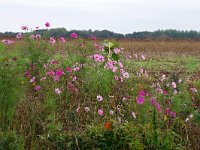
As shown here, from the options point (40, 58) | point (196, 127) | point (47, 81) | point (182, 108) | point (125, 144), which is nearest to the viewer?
point (125, 144)

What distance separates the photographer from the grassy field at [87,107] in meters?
3.85

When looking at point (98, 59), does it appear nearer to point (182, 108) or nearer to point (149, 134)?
point (182, 108)

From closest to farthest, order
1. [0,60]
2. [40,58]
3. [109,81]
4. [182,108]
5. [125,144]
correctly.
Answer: [125,144], [0,60], [182,108], [109,81], [40,58]

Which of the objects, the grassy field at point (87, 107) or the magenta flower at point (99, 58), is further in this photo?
the magenta flower at point (99, 58)

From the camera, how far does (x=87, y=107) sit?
5375mm

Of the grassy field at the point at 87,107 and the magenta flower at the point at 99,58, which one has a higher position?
the magenta flower at the point at 99,58

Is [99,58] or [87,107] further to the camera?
[99,58]

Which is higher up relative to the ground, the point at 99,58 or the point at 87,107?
the point at 99,58

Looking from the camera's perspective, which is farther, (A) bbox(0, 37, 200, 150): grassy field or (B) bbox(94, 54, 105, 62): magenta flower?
(B) bbox(94, 54, 105, 62): magenta flower

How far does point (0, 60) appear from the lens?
5.27 m

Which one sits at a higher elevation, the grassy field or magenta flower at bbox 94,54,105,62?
magenta flower at bbox 94,54,105,62

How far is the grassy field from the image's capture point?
12.6 ft

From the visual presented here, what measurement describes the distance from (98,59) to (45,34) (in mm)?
2102

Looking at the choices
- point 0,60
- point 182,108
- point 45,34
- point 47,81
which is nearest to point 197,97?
point 182,108
